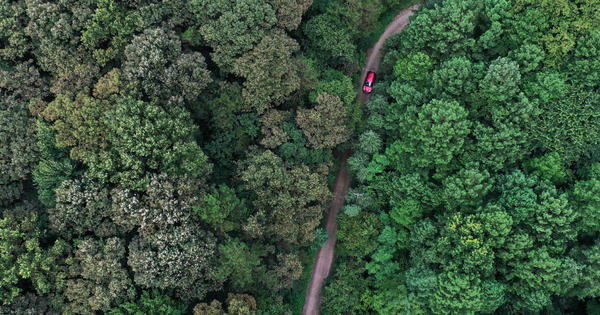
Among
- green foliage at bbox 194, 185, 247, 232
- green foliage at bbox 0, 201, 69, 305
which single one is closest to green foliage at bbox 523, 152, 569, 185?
green foliage at bbox 194, 185, 247, 232

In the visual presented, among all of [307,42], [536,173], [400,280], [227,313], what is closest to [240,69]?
[307,42]

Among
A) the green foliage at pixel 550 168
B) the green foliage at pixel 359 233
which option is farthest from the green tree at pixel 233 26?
the green foliage at pixel 550 168

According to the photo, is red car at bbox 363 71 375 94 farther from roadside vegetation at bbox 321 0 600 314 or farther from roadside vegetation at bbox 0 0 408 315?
roadside vegetation at bbox 0 0 408 315

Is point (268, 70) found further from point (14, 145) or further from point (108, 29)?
point (14, 145)

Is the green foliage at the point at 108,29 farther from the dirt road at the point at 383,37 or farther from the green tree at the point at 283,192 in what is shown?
the dirt road at the point at 383,37

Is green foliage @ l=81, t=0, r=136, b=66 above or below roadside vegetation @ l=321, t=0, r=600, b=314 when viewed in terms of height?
above

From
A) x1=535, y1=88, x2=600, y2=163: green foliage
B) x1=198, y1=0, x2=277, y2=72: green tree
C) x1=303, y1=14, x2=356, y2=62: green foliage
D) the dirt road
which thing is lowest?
x1=535, y1=88, x2=600, y2=163: green foliage

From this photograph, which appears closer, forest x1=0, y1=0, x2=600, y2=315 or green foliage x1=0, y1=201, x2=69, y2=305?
green foliage x1=0, y1=201, x2=69, y2=305

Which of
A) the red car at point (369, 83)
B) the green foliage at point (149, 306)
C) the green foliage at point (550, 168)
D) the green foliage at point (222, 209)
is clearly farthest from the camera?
the red car at point (369, 83)
